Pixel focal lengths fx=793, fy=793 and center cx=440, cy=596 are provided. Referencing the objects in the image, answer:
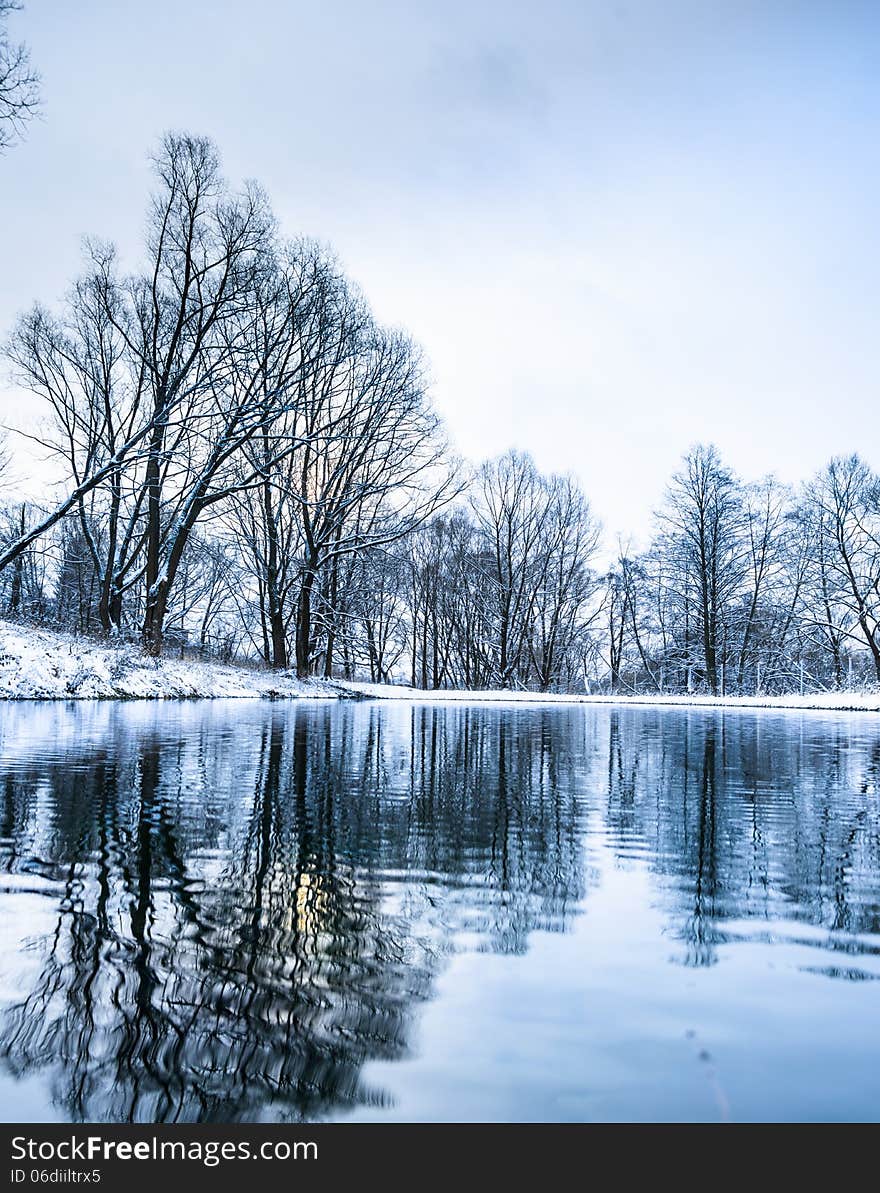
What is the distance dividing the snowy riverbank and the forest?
2.06 meters

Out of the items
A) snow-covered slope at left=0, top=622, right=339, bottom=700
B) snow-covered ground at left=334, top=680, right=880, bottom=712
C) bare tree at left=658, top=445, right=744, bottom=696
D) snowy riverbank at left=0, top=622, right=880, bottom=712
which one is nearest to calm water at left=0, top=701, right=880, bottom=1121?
snow-covered slope at left=0, top=622, right=339, bottom=700

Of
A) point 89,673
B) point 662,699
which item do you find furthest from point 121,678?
point 662,699

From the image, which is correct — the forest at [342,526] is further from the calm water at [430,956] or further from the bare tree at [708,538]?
the calm water at [430,956]

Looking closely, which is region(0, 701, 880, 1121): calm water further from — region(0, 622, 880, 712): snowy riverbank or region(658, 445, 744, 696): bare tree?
region(658, 445, 744, 696): bare tree

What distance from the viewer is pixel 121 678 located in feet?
71.9

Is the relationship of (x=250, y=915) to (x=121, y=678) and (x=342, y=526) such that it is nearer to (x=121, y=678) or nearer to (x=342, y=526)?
(x=121, y=678)

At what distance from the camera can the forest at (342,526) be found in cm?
2809

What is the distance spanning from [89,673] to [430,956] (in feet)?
67.2

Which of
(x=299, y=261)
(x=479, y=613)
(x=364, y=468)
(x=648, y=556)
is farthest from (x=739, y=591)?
(x=299, y=261)

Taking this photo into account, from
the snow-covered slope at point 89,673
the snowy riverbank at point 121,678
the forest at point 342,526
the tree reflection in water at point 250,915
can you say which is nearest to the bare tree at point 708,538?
the forest at point 342,526

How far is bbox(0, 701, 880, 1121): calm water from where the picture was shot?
185 centimetres

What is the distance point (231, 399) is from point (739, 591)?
34.3 metres

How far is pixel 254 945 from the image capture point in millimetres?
2793

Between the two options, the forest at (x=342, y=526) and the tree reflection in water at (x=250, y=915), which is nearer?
the tree reflection in water at (x=250, y=915)
